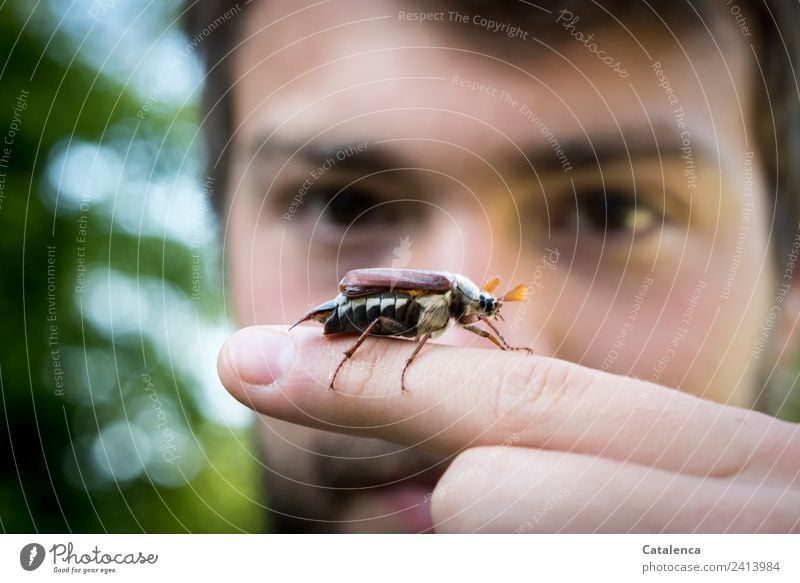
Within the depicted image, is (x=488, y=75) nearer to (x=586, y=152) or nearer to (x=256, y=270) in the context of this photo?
(x=586, y=152)

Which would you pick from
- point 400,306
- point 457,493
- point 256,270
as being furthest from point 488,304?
point 256,270

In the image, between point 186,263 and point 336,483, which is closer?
point 336,483

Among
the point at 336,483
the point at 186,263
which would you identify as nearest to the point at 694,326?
the point at 336,483

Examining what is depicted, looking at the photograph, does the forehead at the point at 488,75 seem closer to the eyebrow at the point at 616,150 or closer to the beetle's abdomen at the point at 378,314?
the eyebrow at the point at 616,150

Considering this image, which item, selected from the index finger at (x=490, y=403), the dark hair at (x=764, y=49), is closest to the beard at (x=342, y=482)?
the index finger at (x=490, y=403)

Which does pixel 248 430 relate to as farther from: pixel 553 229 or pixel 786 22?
pixel 786 22

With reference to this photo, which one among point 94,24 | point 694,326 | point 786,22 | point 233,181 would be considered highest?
point 94,24
